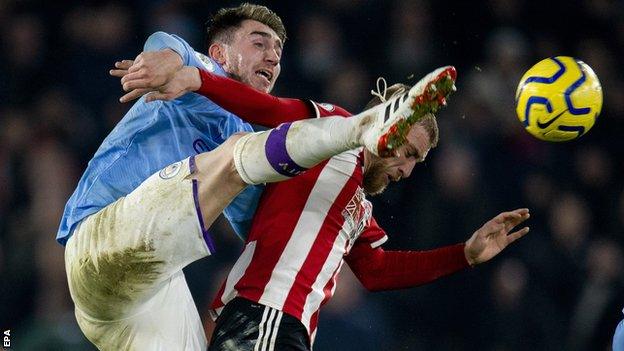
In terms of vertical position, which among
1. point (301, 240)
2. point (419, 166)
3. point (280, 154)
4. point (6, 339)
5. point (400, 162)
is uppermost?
point (280, 154)

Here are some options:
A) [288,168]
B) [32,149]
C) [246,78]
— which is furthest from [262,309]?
[32,149]

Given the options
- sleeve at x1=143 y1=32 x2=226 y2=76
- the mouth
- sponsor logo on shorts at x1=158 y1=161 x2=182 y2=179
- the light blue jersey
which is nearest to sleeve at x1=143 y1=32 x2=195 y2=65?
sleeve at x1=143 y1=32 x2=226 y2=76

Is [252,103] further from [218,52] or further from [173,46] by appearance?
[218,52]

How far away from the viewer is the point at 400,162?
12.0 ft

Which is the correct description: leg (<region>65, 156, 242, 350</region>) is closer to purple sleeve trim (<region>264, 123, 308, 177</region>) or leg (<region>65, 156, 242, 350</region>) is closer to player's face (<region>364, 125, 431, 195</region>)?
purple sleeve trim (<region>264, 123, 308, 177</region>)

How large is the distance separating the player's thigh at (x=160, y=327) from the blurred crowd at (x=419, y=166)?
1.72 metres

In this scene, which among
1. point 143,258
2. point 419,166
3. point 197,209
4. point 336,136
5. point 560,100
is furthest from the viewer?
point 419,166

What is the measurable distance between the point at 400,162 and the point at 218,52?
3.56 ft

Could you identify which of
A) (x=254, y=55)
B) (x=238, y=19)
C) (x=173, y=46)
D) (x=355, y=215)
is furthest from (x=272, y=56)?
(x=173, y=46)

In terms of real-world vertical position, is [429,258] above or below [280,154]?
below

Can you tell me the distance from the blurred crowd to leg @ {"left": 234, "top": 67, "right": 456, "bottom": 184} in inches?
102

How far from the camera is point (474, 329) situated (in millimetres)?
5770

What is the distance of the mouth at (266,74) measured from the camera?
159 inches

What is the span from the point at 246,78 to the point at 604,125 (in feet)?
12.0
